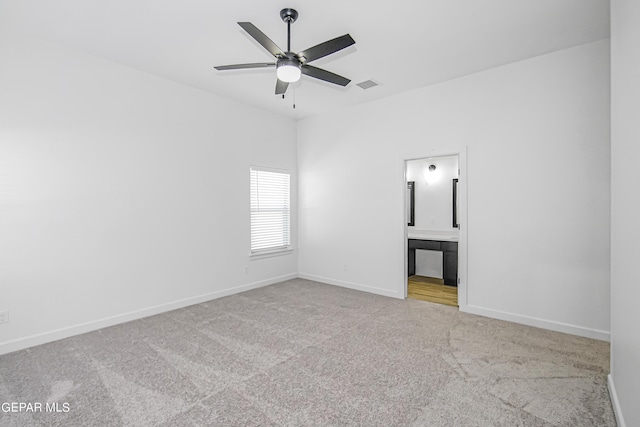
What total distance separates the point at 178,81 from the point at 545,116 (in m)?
Answer: 4.53

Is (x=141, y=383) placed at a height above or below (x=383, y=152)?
below

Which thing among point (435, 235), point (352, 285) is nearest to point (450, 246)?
point (435, 235)

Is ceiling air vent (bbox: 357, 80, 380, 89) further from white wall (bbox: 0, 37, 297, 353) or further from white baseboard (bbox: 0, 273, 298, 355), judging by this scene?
white baseboard (bbox: 0, 273, 298, 355)

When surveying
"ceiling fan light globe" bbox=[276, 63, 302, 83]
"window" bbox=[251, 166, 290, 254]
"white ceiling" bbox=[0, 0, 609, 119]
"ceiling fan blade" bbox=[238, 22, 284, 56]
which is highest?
"white ceiling" bbox=[0, 0, 609, 119]

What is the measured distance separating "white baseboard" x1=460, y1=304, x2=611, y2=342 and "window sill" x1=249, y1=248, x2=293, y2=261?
308cm

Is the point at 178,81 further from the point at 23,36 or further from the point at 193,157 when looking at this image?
the point at 23,36

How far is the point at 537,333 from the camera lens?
3453 mm

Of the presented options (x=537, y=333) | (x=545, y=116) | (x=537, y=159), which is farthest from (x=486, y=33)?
(x=537, y=333)

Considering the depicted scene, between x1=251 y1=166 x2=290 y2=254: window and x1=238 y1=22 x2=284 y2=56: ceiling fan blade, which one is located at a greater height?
x1=238 y1=22 x2=284 y2=56: ceiling fan blade

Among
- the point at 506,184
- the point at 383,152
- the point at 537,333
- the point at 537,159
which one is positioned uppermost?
the point at 383,152

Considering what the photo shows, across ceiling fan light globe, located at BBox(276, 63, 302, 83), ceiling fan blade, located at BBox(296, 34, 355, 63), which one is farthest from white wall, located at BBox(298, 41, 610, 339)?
ceiling fan light globe, located at BBox(276, 63, 302, 83)

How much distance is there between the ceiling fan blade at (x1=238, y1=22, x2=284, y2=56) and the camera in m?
2.26

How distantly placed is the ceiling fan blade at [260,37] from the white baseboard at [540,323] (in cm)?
371

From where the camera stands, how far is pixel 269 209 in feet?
18.8
